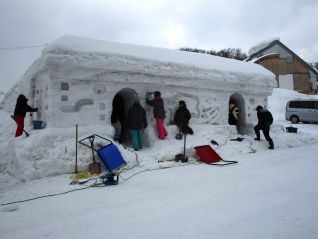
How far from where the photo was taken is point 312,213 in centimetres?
346

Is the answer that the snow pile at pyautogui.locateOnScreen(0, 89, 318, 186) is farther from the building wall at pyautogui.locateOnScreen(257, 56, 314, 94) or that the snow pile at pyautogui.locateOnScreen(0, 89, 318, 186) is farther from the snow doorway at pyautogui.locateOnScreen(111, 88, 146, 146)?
the building wall at pyautogui.locateOnScreen(257, 56, 314, 94)

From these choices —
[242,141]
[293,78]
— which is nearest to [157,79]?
[242,141]

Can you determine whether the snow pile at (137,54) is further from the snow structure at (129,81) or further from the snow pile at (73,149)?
the snow pile at (73,149)

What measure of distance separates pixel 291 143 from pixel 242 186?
606 centimetres

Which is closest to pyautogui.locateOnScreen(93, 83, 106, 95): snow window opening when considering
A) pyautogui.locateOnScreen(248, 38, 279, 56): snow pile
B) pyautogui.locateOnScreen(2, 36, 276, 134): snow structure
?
pyautogui.locateOnScreen(2, 36, 276, 134): snow structure

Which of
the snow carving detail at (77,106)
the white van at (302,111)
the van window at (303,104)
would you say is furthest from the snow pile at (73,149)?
the van window at (303,104)

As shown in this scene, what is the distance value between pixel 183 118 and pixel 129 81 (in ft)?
6.85

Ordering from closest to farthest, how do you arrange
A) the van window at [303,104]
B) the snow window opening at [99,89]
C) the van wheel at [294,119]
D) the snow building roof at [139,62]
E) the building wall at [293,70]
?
the snow building roof at [139,62] → the snow window opening at [99,89] → the van window at [303,104] → the van wheel at [294,119] → the building wall at [293,70]

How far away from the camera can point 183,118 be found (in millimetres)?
8945

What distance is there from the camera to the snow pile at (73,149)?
6312 millimetres

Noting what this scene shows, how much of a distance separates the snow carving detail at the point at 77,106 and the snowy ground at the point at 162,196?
61 centimetres

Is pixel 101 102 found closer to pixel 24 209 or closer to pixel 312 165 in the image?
pixel 24 209

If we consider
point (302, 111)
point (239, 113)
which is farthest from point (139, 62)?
point (302, 111)

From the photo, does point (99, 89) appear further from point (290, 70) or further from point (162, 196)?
point (290, 70)
